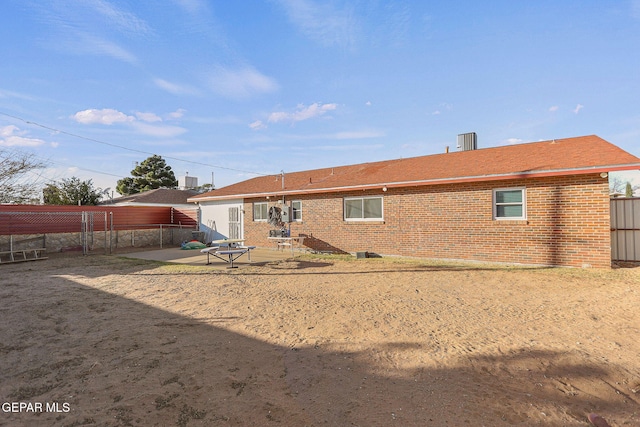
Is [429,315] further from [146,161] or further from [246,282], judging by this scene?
[146,161]

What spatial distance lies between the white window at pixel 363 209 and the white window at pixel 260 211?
480 centimetres

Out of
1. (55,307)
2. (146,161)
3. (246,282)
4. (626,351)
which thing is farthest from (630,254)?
(146,161)

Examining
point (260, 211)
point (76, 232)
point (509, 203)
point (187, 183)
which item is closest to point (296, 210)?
point (260, 211)

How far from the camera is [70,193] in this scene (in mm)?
32188

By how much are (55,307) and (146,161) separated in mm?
44473

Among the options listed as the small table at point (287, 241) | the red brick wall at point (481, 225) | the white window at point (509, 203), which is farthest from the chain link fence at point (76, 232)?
the white window at point (509, 203)

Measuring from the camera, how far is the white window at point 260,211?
1675cm

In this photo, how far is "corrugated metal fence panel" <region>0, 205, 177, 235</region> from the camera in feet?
47.5

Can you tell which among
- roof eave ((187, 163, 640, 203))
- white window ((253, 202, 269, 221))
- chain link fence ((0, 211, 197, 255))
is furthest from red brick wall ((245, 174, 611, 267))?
chain link fence ((0, 211, 197, 255))

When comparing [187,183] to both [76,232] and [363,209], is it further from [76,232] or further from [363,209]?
[363,209]

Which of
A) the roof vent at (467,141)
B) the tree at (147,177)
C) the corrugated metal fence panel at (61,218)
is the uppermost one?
the tree at (147,177)

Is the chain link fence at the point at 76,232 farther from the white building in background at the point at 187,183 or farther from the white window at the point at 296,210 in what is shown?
the white building in background at the point at 187,183

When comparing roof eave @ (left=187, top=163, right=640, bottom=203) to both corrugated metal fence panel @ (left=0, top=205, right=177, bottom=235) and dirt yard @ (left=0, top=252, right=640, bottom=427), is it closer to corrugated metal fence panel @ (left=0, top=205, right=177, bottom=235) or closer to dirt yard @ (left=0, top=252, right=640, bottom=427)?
dirt yard @ (left=0, top=252, right=640, bottom=427)

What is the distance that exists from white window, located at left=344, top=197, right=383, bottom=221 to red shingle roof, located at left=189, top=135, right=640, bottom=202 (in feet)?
2.25
